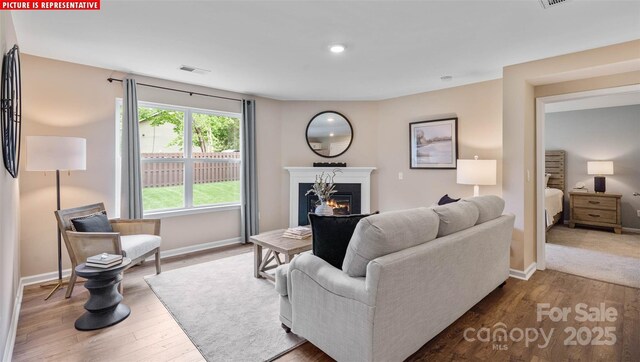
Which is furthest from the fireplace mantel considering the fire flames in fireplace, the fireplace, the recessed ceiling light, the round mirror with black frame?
the recessed ceiling light

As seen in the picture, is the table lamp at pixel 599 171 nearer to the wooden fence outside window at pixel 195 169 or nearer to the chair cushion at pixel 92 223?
the wooden fence outside window at pixel 195 169

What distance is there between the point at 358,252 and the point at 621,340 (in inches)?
85.1

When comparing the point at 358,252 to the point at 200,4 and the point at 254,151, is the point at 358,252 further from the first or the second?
the point at 254,151

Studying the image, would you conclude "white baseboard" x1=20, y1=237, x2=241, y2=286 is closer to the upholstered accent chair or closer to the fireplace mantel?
the upholstered accent chair

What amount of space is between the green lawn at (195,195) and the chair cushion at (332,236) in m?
3.01

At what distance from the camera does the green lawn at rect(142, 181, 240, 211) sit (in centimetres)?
415

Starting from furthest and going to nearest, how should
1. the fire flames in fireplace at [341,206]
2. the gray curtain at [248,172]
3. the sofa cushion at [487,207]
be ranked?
the fire flames in fireplace at [341,206] < the gray curtain at [248,172] < the sofa cushion at [487,207]

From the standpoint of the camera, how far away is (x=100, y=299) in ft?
8.16

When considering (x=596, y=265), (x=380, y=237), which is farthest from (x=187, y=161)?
(x=596, y=265)

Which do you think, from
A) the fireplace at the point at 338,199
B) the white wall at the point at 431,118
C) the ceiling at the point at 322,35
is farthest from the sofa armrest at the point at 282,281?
the white wall at the point at 431,118

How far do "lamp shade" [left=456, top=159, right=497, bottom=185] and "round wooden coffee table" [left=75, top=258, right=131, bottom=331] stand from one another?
3.89 meters

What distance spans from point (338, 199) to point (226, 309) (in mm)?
3063

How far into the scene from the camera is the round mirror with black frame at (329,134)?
5.39 metres

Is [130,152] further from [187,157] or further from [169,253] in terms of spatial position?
[169,253]
